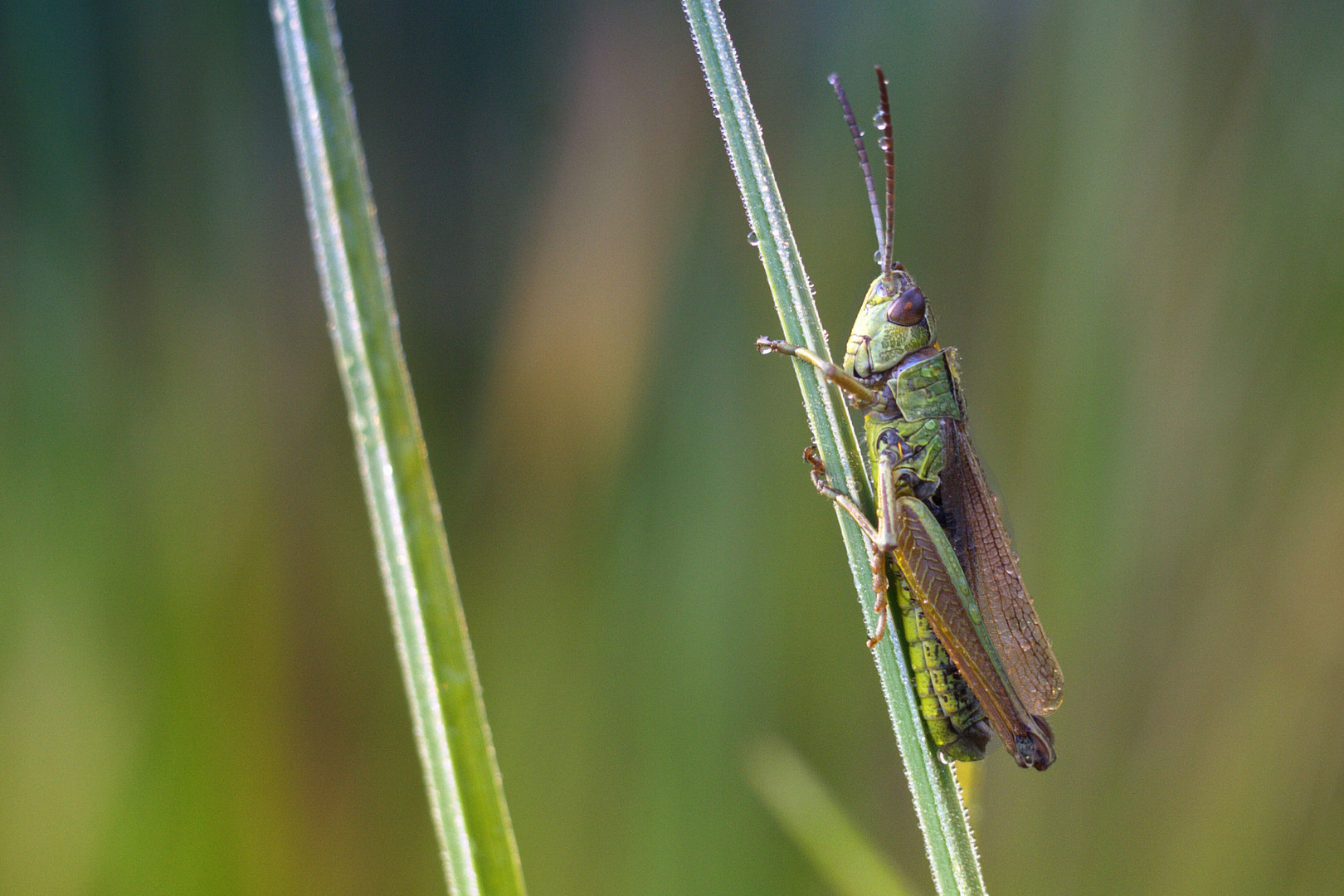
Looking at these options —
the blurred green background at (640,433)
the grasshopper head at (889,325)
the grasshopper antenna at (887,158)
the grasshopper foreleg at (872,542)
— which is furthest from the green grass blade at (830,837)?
the grasshopper antenna at (887,158)

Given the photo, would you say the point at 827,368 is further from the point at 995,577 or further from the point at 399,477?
the point at 995,577

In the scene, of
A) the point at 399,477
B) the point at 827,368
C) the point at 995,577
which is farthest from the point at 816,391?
the point at 995,577

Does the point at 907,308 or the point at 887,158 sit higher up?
the point at 887,158

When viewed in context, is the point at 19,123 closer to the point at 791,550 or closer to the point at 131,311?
the point at 131,311

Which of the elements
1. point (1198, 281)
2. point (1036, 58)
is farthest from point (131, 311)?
point (1198, 281)

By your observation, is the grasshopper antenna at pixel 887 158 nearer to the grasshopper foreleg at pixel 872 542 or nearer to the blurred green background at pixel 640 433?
the grasshopper foreleg at pixel 872 542

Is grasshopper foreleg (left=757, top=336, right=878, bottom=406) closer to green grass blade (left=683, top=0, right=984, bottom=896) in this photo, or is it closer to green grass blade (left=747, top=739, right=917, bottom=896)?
green grass blade (left=683, top=0, right=984, bottom=896)

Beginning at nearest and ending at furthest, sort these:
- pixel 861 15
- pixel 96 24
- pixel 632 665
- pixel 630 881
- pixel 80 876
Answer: pixel 80 876 < pixel 96 24 < pixel 630 881 < pixel 632 665 < pixel 861 15
